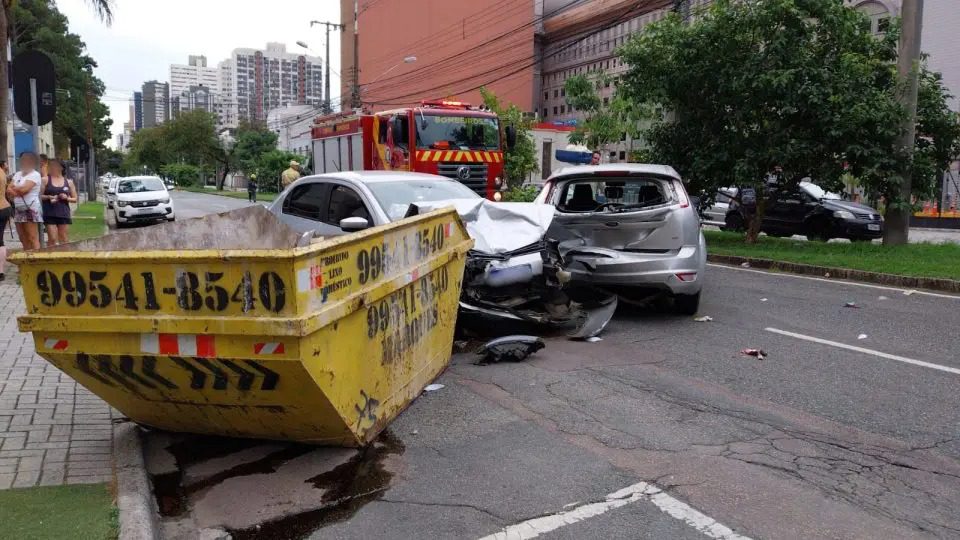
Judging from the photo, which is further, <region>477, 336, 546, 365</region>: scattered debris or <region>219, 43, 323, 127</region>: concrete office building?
<region>219, 43, 323, 127</region>: concrete office building

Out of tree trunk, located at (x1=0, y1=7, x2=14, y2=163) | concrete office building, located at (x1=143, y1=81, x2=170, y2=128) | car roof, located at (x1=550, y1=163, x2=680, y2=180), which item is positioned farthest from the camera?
concrete office building, located at (x1=143, y1=81, x2=170, y2=128)

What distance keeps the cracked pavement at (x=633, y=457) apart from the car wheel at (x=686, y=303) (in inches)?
63.2

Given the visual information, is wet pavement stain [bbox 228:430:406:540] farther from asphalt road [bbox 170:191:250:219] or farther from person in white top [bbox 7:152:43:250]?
asphalt road [bbox 170:191:250:219]

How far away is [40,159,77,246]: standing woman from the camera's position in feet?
37.0

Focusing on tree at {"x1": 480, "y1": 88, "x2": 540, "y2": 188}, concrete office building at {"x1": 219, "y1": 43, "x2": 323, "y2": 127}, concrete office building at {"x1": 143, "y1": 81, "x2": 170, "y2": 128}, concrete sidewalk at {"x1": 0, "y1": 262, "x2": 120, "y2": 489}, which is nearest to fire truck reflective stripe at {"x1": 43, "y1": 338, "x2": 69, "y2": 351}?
concrete sidewalk at {"x1": 0, "y1": 262, "x2": 120, "y2": 489}

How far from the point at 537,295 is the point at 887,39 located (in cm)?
1231

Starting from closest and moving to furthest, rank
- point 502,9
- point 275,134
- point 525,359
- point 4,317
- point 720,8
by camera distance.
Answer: point 525,359, point 4,317, point 720,8, point 502,9, point 275,134

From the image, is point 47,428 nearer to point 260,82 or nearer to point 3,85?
point 3,85

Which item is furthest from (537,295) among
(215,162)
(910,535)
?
(215,162)

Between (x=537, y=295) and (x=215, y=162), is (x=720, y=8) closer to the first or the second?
(x=537, y=295)

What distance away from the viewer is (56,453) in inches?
177

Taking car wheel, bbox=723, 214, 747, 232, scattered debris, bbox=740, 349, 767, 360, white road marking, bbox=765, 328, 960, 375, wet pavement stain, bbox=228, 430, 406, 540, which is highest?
car wheel, bbox=723, 214, 747, 232

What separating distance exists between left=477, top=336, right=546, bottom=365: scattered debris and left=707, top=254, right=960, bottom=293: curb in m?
7.33

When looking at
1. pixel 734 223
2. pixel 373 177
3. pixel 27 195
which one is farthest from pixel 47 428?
pixel 734 223
